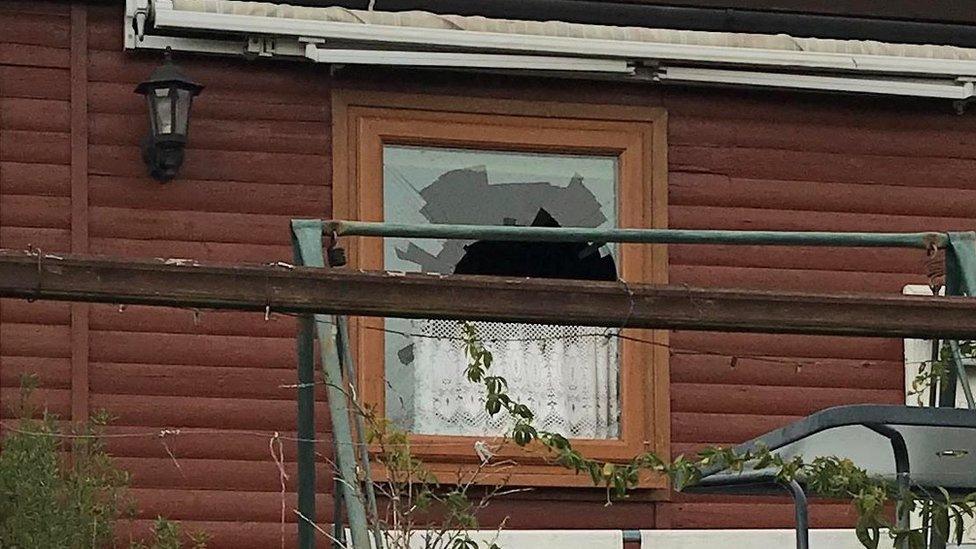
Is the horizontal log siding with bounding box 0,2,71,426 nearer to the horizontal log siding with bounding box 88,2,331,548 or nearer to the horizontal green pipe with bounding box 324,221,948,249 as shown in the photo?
the horizontal log siding with bounding box 88,2,331,548

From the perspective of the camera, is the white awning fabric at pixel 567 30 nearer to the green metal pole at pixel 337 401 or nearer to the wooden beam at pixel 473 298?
the green metal pole at pixel 337 401

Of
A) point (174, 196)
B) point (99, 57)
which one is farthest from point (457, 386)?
point (99, 57)

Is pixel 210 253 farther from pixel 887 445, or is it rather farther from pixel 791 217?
pixel 887 445

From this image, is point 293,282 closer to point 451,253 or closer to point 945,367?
point 945,367

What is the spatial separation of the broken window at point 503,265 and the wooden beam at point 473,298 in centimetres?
415

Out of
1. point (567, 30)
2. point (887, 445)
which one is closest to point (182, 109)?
point (567, 30)

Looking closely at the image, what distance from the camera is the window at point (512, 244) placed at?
844cm

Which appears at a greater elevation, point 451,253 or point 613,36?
point 613,36

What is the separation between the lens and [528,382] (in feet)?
28.0

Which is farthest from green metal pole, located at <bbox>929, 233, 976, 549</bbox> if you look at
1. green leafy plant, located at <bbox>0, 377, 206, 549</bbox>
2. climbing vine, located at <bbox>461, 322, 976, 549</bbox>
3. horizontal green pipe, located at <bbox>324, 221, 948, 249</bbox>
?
green leafy plant, located at <bbox>0, 377, 206, 549</bbox>

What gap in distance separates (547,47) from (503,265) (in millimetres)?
890

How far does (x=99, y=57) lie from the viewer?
8.39 m

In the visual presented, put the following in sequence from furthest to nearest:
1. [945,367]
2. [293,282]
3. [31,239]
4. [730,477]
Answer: [31,239] → [945,367] → [730,477] → [293,282]

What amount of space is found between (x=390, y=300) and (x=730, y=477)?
126cm
